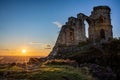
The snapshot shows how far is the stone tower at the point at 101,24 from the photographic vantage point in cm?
4675

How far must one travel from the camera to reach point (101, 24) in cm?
4706

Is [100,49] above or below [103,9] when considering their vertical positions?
below

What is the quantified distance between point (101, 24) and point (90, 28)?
297 cm

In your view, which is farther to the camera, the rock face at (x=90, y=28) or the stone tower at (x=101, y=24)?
the stone tower at (x=101, y=24)

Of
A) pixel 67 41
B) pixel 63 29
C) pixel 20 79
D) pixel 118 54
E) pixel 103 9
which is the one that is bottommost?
pixel 20 79

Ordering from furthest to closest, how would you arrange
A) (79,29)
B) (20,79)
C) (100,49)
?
(79,29), (100,49), (20,79)

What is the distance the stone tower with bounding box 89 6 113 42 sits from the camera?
153 feet

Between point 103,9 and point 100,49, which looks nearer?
point 100,49

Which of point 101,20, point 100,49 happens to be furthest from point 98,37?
point 100,49

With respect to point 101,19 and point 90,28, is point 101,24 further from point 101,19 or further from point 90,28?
point 90,28

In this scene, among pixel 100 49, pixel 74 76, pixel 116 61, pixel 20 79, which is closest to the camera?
pixel 20 79

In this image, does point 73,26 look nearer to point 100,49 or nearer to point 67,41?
point 67,41

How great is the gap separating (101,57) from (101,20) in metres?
17.6

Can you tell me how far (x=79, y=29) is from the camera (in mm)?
46406
